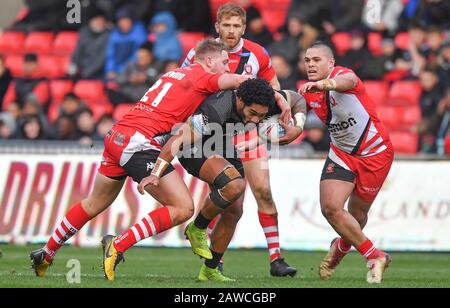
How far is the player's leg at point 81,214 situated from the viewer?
36.2 ft

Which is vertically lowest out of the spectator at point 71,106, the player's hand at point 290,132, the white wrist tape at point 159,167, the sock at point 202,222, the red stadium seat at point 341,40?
the spectator at point 71,106

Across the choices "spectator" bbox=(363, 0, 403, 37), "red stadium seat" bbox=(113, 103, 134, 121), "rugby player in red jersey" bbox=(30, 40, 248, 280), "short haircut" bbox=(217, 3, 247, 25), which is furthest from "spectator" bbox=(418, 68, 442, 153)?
"rugby player in red jersey" bbox=(30, 40, 248, 280)

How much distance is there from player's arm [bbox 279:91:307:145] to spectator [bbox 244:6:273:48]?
335 inches

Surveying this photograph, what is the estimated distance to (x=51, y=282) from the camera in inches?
404

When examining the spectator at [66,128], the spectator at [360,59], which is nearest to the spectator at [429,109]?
the spectator at [360,59]

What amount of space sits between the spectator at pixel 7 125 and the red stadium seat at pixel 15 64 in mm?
1915

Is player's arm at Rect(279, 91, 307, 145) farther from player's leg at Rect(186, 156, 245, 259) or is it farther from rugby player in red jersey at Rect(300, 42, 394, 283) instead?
player's leg at Rect(186, 156, 245, 259)

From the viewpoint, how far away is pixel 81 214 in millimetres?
11188

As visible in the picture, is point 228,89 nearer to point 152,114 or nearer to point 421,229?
point 152,114

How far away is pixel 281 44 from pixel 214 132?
918 cm

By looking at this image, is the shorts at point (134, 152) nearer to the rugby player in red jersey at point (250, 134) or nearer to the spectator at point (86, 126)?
the rugby player in red jersey at point (250, 134)

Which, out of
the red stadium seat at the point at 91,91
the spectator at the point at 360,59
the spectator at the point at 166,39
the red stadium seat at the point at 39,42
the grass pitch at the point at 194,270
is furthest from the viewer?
the red stadium seat at the point at 39,42

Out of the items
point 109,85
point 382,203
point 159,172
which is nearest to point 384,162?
point 159,172

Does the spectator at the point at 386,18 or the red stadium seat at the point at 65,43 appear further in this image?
the red stadium seat at the point at 65,43
